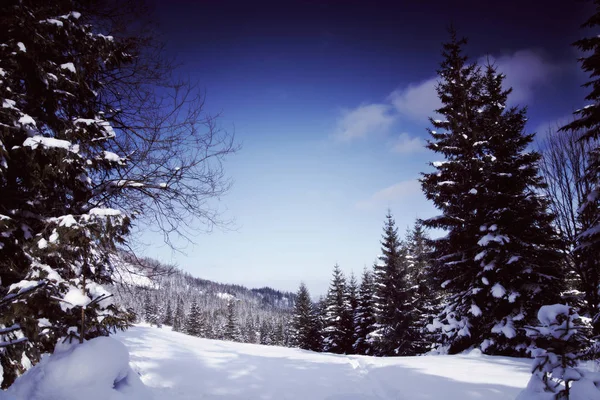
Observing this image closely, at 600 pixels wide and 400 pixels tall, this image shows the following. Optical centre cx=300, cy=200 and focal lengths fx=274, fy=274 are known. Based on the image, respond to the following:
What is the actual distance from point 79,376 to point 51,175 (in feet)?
9.28

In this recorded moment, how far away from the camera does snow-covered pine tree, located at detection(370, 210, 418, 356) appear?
19.2 m

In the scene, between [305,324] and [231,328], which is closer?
[305,324]

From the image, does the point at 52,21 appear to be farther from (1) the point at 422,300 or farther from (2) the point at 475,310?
(1) the point at 422,300

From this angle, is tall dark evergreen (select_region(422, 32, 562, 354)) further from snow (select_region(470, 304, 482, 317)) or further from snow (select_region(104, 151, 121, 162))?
snow (select_region(104, 151, 121, 162))

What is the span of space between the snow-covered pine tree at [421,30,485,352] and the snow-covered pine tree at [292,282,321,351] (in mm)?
20515

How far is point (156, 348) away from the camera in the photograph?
7730mm

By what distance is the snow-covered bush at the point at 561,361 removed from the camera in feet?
7.12

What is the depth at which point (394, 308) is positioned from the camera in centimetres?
1964

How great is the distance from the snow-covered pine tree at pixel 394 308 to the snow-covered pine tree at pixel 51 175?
1893 cm

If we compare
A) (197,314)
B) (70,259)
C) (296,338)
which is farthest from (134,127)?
(197,314)

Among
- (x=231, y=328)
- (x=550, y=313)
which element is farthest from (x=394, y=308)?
(x=231, y=328)

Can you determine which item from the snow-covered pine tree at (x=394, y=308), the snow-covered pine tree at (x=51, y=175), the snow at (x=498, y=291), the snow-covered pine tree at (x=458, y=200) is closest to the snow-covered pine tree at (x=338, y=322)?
the snow-covered pine tree at (x=394, y=308)

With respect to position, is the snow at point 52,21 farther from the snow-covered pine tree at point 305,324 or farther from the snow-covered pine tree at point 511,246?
the snow-covered pine tree at point 305,324

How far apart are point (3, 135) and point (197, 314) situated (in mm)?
41595
